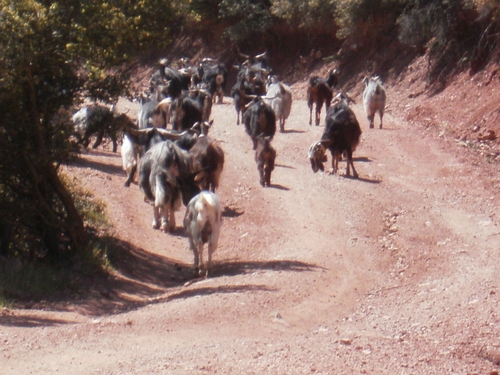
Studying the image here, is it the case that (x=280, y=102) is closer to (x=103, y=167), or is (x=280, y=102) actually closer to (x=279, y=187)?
(x=103, y=167)

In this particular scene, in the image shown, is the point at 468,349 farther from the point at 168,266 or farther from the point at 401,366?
the point at 168,266

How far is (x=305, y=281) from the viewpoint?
11023 millimetres

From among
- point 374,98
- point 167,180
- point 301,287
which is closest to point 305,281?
point 301,287

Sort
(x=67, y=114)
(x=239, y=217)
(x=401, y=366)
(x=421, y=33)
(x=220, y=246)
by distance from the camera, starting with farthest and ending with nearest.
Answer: (x=421, y=33)
(x=239, y=217)
(x=220, y=246)
(x=67, y=114)
(x=401, y=366)

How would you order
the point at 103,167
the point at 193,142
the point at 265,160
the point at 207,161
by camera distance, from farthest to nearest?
1. the point at 103,167
2. the point at 265,160
3. the point at 193,142
4. the point at 207,161

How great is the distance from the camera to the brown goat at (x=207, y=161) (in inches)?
611

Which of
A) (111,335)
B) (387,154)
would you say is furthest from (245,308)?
(387,154)

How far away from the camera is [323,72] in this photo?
3600cm

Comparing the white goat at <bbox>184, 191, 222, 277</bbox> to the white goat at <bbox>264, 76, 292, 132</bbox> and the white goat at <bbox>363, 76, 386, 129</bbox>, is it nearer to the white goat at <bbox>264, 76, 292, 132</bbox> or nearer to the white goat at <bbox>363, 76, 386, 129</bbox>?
the white goat at <bbox>264, 76, 292, 132</bbox>

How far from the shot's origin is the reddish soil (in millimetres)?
8078

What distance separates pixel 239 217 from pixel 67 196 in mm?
3729

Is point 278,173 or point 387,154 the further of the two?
point 387,154

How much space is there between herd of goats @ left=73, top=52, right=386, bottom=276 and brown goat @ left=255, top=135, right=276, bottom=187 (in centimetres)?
2

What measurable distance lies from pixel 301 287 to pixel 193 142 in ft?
20.5
